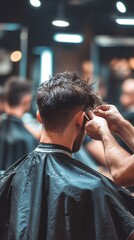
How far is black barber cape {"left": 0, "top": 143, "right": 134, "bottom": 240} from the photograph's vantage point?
1665mm

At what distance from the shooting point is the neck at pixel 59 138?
5.96 ft

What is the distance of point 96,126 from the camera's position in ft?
6.18

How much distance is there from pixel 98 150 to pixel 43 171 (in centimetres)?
177

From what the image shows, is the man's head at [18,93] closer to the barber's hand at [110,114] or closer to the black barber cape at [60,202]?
the barber's hand at [110,114]

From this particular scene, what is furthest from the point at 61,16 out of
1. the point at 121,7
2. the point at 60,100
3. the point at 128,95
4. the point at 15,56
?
the point at 60,100

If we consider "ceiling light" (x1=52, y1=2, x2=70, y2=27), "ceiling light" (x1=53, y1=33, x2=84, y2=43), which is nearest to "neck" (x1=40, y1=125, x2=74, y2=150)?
"ceiling light" (x1=52, y1=2, x2=70, y2=27)

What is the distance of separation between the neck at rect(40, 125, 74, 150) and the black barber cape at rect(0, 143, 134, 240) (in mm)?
18

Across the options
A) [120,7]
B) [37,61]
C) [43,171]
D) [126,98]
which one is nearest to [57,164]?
[43,171]

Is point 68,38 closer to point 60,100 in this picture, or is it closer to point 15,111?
point 15,111

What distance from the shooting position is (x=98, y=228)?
1663 mm

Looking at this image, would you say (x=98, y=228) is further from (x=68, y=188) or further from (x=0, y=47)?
(x=0, y=47)

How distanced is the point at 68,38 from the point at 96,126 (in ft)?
11.6

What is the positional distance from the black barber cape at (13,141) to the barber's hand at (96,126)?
168 centimetres

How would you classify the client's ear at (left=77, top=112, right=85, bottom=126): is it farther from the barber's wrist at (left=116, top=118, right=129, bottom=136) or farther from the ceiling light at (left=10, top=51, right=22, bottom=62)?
the ceiling light at (left=10, top=51, right=22, bottom=62)
